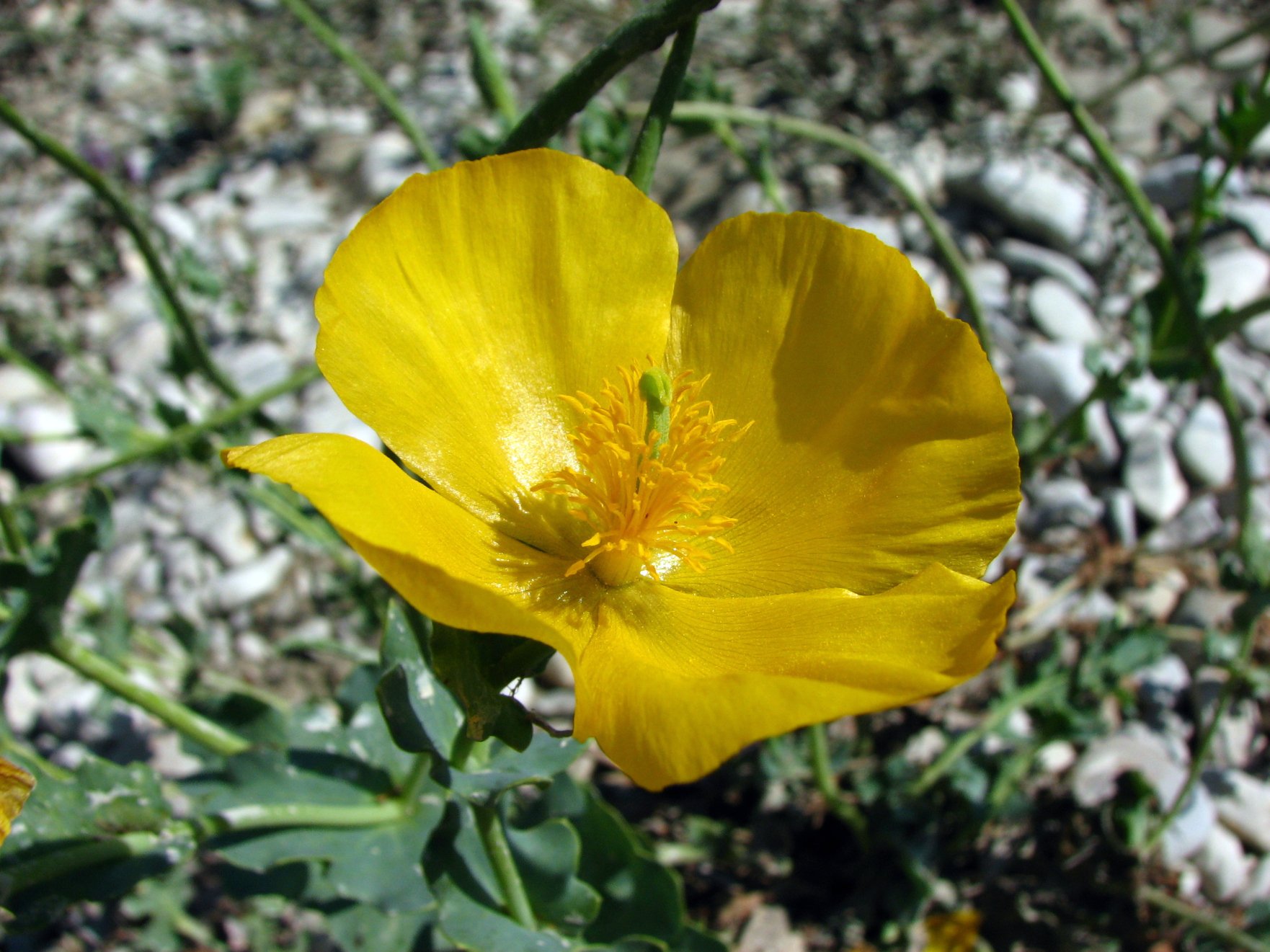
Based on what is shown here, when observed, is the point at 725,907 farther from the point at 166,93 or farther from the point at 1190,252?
the point at 166,93

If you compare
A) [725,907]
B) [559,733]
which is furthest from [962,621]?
[725,907]

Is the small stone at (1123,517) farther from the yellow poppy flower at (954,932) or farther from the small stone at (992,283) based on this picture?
the yellow poppy flower at (954,932)

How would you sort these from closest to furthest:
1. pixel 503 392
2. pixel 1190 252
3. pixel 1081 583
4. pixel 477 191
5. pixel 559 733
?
pixel 559 733 < pixel 477 191 < pixel 503 392 < pixel 1190 252 < pixel 1081 583

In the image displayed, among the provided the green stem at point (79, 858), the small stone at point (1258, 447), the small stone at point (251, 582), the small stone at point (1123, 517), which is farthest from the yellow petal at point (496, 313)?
the small stone at point (1258, 447)

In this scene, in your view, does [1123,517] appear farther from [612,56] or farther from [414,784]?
[612,56]

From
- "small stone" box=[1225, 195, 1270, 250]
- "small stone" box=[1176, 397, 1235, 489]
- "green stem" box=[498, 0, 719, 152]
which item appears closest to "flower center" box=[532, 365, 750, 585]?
"green stem" box=[498, 0, 719, 152]

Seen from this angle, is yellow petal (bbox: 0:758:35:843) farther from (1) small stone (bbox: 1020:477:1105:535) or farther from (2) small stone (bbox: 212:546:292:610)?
(1) small stone (bbox: 1020:477:1105:535)

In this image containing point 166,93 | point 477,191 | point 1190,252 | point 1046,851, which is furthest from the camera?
point 166,93
